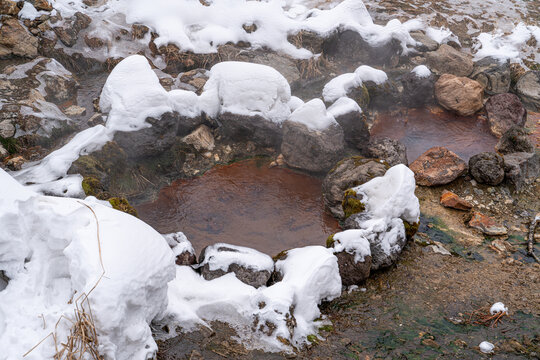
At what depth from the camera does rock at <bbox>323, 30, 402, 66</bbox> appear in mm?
10602

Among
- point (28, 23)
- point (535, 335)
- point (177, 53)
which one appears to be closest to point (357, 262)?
point (535, 335)

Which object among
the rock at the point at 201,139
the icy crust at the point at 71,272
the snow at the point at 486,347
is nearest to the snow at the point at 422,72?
the rock at the point at 201,139

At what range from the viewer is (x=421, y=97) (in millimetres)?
9539

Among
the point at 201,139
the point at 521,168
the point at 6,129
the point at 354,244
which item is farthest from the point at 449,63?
the point at 6,129

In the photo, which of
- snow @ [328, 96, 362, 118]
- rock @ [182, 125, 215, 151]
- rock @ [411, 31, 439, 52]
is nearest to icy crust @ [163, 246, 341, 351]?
rock @ [182, 125, 215, 151]

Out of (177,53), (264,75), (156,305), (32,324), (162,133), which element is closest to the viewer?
(32,324)

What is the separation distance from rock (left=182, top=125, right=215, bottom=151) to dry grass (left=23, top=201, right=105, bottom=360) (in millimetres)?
4734

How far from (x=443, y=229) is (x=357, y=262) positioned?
2.06 metres

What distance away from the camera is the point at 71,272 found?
310cm

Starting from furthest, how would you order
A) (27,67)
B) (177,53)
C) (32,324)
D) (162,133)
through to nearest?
(177,53), (27,67), (162,133), (32,324)

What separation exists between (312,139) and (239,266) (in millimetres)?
3304

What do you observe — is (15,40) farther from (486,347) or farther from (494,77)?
(494,77)

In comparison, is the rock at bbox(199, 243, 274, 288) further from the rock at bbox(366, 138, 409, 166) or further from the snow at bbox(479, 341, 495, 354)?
the rock at bbox(366, 138, 409, 166)

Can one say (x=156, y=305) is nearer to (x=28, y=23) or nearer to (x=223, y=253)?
(x=223, y=253)
